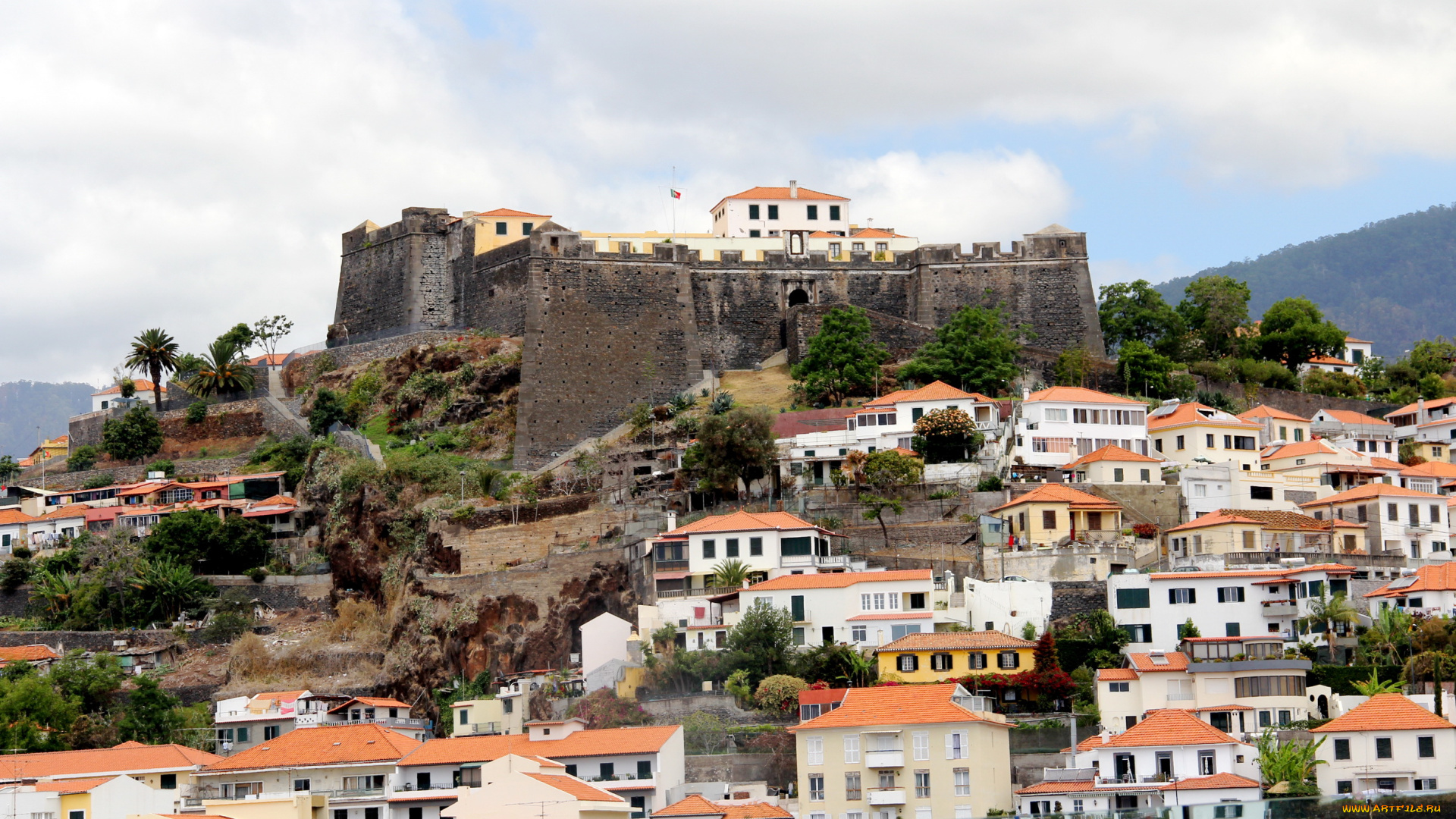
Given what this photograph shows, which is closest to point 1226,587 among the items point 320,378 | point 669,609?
point 669,609

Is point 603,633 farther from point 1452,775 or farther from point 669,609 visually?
point 1452,775

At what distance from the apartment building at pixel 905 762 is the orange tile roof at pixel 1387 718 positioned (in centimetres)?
752

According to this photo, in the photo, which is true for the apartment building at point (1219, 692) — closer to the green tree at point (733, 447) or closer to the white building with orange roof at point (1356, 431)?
the green tree at point (733, 447)

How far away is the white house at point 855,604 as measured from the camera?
173ft

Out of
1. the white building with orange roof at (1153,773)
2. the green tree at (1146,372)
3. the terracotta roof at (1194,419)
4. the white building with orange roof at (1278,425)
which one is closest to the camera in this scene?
the white building with orange roof at (1153,773)

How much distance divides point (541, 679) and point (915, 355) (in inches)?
928

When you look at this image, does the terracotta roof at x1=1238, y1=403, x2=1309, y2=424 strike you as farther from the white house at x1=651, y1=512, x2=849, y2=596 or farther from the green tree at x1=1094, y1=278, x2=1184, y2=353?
the white house at x1=651, y1=512, x2=849, y2=596

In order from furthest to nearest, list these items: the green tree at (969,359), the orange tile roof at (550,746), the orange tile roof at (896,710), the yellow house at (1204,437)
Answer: the green tree at (969,359)
the yellow house at (1204,437)
the orange tile roof at (550,746)
the orange tile roof at (896,710)

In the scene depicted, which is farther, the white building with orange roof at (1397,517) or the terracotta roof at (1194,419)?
the terracotta roof at (1194,419)

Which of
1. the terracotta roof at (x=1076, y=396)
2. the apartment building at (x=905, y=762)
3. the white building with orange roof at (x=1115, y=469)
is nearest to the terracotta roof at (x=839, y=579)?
the apartment building at (x=905, y=762)

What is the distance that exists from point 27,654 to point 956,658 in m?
30.0

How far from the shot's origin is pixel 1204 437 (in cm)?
6444

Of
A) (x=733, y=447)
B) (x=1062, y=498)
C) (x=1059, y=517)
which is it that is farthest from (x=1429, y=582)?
(x=733, y=447)

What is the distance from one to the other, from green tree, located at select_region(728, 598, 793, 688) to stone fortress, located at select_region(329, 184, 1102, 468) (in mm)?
18794
